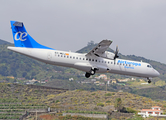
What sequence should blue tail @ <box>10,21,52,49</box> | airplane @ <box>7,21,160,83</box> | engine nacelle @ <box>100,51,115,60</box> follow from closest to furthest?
airplane @ <box>7,21,160,83</box> → blue tail @ <box>10,21,52,49</box> → engine nacelle @ <box>100,51,115,60</box>

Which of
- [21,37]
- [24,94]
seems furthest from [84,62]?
[24,94]

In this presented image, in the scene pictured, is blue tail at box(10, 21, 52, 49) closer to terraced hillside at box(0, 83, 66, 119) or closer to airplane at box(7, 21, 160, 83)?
airplane at box(7, 21, 160, 83)

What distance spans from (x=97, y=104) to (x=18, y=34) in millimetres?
62873

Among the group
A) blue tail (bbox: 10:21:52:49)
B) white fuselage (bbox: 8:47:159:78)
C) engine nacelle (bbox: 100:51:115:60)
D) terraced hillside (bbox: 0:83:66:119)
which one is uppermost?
blue tail (bbox: 10:21:52:49)

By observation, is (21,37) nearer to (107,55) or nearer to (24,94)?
(107,55)

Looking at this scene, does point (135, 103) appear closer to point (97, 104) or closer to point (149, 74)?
point (97, 104)

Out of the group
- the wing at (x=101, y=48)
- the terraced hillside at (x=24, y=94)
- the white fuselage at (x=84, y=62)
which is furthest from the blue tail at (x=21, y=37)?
the terraced hillside at (x=24, y=94)

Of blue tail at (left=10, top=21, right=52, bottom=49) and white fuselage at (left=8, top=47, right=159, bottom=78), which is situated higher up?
blue tail at (left=10, top=21, right=52, bottom=49)

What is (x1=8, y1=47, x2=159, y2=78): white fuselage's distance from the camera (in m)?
37.4

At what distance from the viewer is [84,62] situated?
127 feet

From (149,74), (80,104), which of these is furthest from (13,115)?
(149,74)

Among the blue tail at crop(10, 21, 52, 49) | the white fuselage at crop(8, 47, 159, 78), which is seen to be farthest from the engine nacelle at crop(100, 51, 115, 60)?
the blue tail at crop(10, 21, 52, 49)

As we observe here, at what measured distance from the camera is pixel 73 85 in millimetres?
194875

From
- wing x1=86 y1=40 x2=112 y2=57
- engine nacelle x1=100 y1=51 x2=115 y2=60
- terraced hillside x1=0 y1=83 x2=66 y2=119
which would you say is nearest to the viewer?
wing x1=86 y1=40 x2=112 y2=57
